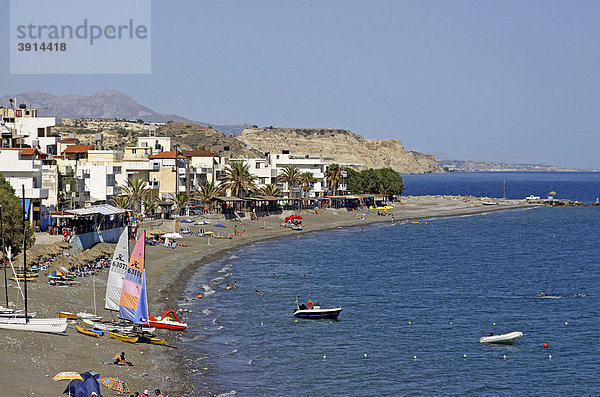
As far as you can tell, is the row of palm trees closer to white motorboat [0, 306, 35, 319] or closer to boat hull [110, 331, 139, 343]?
white motorboat [0, 306, 35, 319]

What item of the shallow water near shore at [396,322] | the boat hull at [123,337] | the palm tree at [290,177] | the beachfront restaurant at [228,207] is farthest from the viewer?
the palm tree at [290,177]

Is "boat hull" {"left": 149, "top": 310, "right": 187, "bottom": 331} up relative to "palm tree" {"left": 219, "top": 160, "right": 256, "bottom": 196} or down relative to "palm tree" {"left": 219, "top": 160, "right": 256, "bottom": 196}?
down

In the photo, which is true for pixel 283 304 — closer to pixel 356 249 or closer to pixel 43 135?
pixel 356 249

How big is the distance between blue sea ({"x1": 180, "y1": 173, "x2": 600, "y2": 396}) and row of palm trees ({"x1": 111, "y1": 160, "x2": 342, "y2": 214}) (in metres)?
18.9

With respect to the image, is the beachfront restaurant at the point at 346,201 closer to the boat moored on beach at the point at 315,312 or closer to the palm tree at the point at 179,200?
the palm tree at the point at 179,200

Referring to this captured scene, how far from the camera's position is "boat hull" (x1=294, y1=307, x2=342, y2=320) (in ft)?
201

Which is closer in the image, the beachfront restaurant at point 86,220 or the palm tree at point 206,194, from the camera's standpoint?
the beachfront restaurant at point 86,220

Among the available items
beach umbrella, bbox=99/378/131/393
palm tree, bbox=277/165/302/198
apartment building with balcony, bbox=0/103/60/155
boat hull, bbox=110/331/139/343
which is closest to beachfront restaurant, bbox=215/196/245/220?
palm tree, bbox=277/165/302/198

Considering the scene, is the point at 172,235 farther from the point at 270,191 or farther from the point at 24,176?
the point at 270,191

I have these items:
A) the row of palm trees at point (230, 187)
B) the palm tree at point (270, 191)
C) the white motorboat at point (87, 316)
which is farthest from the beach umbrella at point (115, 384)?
the palm tree at point (270, 191)

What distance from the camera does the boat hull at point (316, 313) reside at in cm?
6138

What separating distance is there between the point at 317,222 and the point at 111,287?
102m

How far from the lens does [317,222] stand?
497 feet

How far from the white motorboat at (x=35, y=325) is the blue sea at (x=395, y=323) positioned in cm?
807
